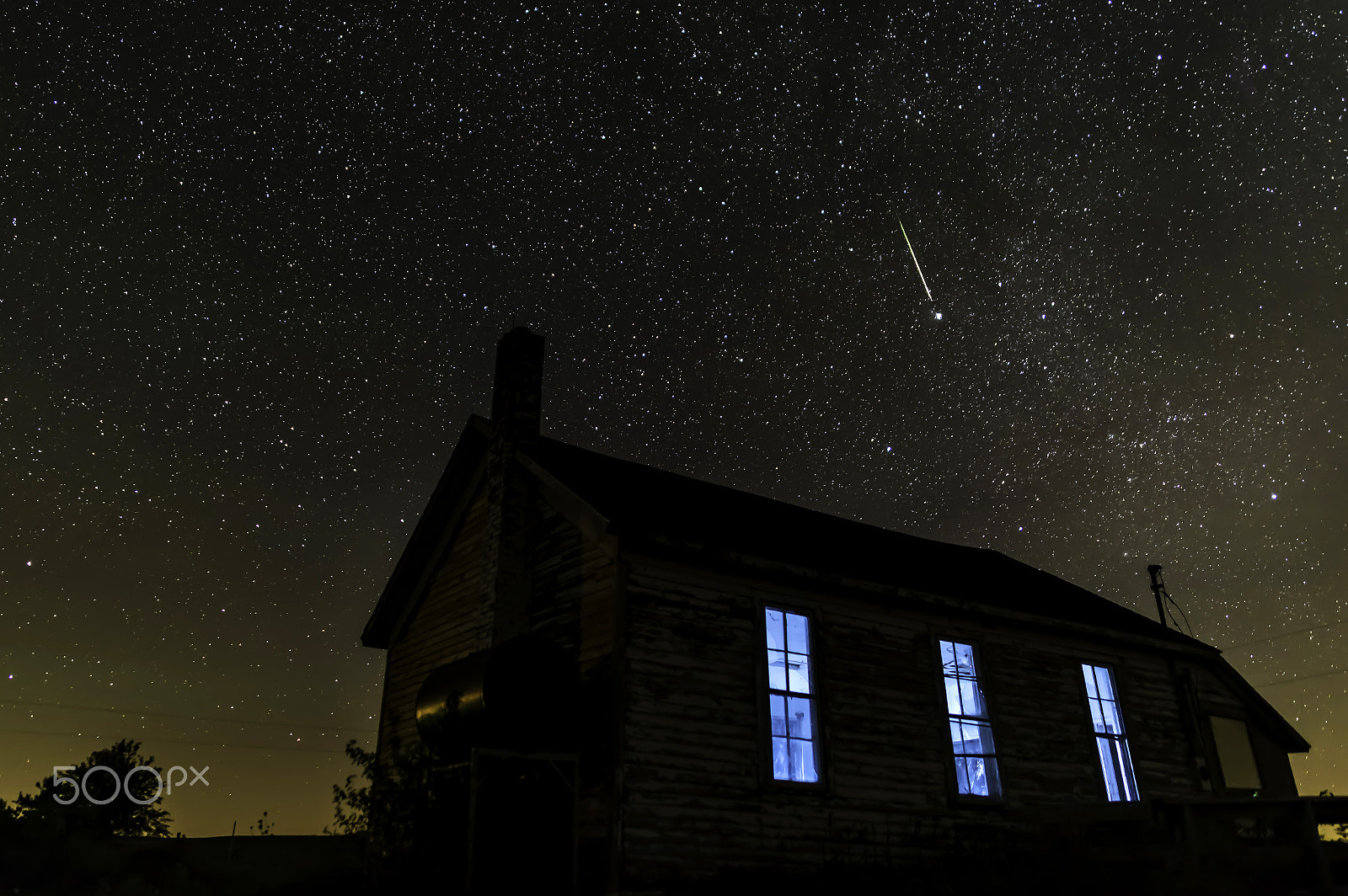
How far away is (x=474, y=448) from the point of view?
1596cm

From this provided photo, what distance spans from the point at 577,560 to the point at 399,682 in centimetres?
621

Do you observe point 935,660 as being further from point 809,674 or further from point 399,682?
point 399,682

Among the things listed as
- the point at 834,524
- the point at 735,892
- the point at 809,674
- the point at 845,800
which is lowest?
the point at 735,892

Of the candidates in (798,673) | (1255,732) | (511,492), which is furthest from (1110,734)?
(511,492)

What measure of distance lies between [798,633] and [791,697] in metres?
0.91

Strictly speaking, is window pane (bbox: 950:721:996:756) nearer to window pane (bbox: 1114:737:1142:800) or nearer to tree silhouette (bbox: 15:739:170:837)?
window pane (bbox: 1114:737:1142:800)

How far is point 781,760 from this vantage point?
11875mm

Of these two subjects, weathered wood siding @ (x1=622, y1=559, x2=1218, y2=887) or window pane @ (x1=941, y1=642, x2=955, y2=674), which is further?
window pane @ (x1=941, y1=642, x2=955, y2=674)

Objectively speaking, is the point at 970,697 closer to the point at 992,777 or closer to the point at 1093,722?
the point at 992,777

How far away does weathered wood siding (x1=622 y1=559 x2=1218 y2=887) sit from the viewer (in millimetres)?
10812

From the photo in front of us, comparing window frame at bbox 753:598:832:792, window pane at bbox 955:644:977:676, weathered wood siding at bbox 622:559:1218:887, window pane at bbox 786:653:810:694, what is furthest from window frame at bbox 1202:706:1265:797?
window pane at bbox 786:653:810:694

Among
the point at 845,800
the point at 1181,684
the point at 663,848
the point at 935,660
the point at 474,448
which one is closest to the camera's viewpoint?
the point at 663,848

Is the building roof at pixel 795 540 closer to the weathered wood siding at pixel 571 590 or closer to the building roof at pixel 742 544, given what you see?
the building roof at pixel 742 544

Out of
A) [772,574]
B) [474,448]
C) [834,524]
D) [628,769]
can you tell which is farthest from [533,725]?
[834,524]
